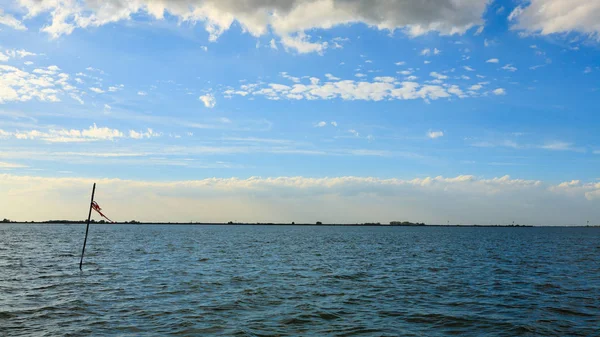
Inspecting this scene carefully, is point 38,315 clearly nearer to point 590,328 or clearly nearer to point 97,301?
point 97,301

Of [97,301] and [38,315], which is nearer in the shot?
[38,315]

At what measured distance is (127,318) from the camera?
21797 mm

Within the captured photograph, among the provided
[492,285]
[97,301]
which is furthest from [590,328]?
[97,301]

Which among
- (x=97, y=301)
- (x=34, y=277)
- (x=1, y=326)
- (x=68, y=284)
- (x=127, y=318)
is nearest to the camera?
(x=1, y=326)

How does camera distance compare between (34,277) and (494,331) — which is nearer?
(494,331)

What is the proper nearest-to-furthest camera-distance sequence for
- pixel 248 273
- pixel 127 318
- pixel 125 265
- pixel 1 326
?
pixel 1 326 → pixel 127 318 → pixel 248 273 → pixel 125 265

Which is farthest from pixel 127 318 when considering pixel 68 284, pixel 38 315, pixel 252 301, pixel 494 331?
pixel 494 331

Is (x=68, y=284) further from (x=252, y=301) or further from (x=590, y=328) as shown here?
(x=590, y=328)

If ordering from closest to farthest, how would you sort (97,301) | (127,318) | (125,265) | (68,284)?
(127,318)
(97,301)
(68,284)
(125,265)

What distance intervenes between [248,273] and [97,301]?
16174mm

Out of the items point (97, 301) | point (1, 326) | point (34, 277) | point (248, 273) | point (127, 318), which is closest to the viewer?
point (1, 326)

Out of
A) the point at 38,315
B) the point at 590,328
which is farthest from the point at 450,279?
the point at 38,315

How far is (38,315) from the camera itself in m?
22.4

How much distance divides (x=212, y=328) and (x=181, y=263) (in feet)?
99.2
